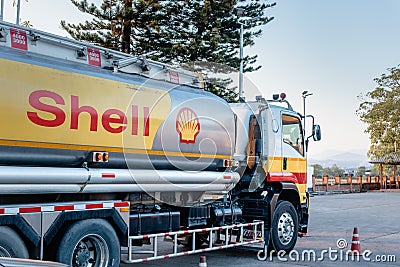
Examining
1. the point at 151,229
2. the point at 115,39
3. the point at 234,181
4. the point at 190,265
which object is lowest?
the point at 190,265

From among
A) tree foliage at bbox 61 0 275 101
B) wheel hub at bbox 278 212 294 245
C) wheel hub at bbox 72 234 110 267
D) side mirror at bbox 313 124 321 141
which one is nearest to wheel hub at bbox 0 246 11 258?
wheel hub at bbox 72 234 110 267

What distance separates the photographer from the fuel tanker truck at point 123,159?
624cm

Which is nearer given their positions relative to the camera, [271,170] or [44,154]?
[44,154]

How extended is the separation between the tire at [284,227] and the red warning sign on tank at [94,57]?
481 cm

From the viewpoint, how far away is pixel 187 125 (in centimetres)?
858

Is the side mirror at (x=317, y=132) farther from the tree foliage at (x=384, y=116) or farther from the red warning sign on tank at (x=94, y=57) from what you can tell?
the tree foliage at (x=384, y=116)

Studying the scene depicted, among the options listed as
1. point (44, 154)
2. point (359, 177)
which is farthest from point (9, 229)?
point (359, 177)

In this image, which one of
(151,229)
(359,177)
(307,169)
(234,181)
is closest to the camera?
(151,229)

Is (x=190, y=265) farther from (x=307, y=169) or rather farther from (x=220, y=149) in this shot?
(x=307, y=169)

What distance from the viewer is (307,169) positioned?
1180 centimetres

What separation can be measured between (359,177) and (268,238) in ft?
121

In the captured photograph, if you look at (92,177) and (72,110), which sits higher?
(72,110)

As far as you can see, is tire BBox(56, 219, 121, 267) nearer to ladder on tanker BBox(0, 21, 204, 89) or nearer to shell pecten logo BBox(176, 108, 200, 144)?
shell pecten logo BBox(176, 108, 200, 144)

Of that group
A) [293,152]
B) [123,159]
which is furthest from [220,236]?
[123,159]
